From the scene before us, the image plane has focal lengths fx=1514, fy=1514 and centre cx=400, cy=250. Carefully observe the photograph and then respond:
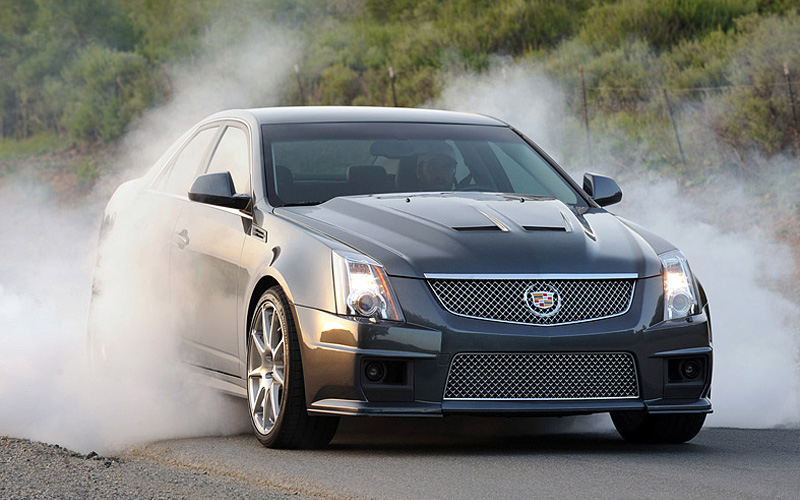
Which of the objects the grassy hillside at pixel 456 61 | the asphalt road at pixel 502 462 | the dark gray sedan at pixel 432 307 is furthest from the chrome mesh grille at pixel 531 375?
the grassy hillside at pixel 456 61

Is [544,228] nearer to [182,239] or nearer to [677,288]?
[677,288]

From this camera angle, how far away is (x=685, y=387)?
642 centimetres

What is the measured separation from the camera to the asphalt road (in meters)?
5.43

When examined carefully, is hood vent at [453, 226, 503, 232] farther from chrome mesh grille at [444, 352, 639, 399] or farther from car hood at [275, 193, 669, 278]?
chrome mesh grille at [444, 352, 639, 399]

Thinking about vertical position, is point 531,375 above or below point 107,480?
above

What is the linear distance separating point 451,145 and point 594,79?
17.0 m

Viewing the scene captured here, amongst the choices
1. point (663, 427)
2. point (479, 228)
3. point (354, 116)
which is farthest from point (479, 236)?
point (354, 116)

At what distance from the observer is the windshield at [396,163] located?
7.44m

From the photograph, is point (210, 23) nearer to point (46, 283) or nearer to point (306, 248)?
point (46, 283)

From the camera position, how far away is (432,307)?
6094 mm

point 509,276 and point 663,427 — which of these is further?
point 663,427

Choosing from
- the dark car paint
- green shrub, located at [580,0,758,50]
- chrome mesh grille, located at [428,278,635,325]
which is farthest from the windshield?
green shrub, located at [580,0,758,50]

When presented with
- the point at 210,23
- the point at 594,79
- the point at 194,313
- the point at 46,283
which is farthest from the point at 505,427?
the point at 210,23

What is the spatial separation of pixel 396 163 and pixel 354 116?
1.52ft
